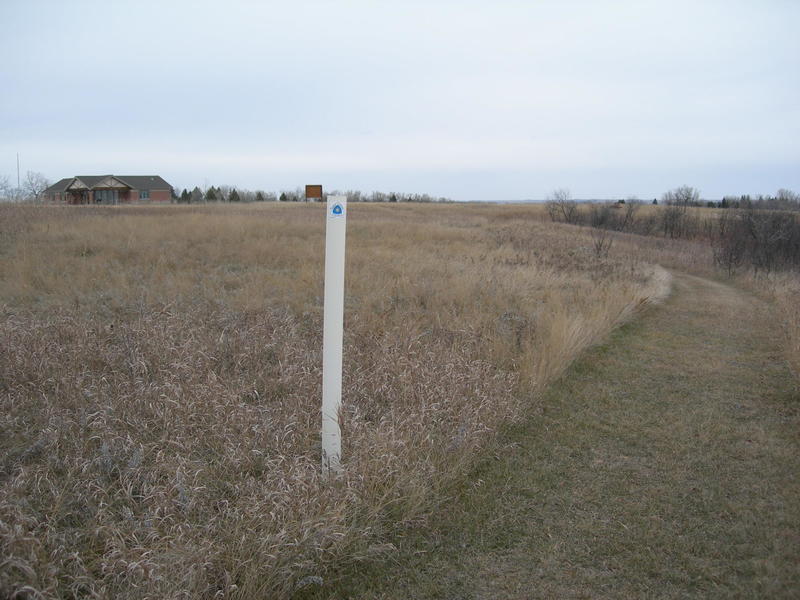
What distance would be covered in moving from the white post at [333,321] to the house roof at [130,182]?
5112 cm

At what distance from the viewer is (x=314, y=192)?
3193mm

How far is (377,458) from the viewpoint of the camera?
3697mm

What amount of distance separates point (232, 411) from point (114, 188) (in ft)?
171

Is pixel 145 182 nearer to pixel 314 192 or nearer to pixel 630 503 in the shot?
pixel 314 192

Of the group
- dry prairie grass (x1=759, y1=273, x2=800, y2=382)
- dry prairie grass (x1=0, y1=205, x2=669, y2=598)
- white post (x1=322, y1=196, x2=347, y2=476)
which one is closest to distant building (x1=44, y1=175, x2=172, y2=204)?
dry prairie grass (x1=0, y1=205, x2=669, y2=598)

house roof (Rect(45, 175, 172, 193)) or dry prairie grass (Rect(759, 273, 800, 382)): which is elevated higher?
house roof (Rect(45, 175, 172, 193))

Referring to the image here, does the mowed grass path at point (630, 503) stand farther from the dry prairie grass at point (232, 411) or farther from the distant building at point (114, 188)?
the distant building at point (114, 188)

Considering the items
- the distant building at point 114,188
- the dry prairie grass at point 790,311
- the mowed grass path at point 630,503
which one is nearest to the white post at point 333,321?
the mowed grass path at point 630,503

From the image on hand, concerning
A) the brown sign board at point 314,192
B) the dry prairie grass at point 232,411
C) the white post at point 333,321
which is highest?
the brown sign board at point 314,192

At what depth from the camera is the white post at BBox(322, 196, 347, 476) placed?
130 inches

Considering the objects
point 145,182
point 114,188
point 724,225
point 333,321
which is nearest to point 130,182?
point 145,182

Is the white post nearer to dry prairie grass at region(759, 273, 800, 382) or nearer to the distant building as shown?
dry prairie grass at region(759, 273, 800, 382)

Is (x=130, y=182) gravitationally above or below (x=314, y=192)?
above

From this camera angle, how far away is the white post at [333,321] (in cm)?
331
